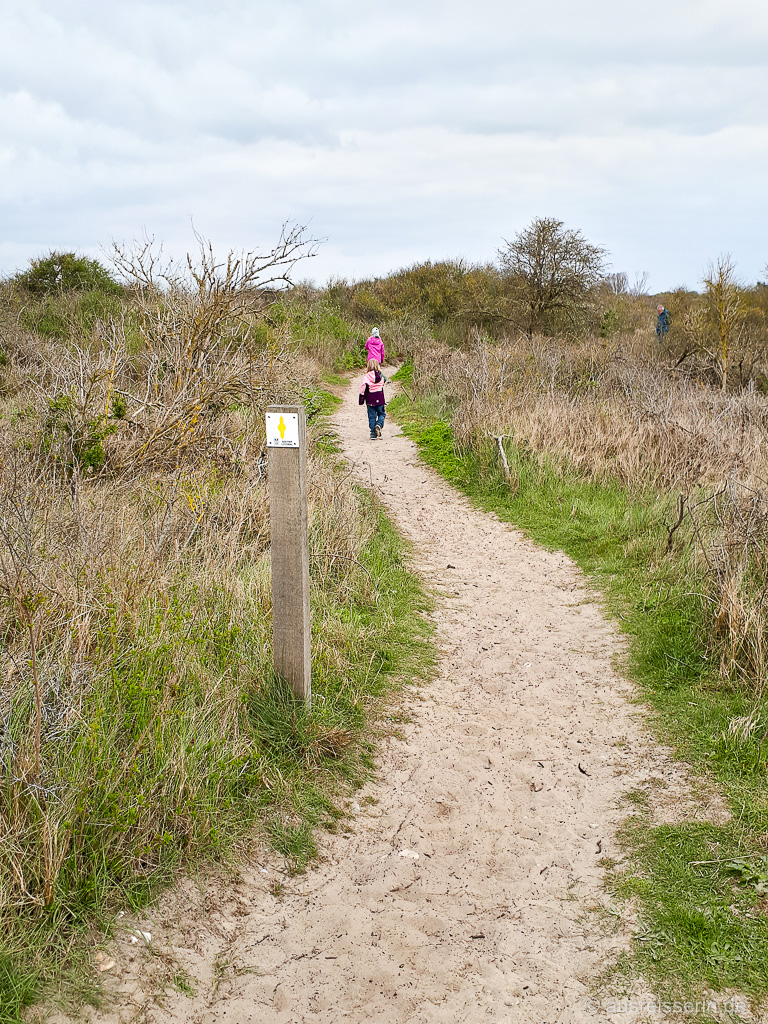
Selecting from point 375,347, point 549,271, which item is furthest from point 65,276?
point 549,271

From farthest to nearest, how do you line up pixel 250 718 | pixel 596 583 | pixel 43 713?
pixel 596 583, pixel 250 718, pixel 43 713

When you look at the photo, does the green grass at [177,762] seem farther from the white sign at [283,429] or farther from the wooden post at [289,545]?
the white sign at [283,429]

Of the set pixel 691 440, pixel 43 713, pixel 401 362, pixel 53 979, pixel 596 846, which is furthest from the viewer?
pixel 401 362

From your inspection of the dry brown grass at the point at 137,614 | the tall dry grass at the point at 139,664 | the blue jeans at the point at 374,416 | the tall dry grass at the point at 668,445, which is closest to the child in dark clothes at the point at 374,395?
the blue jeans at the point at 374,416

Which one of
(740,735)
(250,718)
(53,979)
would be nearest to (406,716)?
(250,718)

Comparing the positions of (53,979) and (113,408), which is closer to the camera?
(53,979)

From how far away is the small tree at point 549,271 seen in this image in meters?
21.2

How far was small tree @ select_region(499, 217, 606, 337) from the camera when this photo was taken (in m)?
21.2

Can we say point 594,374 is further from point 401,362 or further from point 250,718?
point 250,718

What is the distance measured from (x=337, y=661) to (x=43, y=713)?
1.90m

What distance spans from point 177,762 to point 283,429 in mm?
1684

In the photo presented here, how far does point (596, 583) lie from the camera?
6848mm

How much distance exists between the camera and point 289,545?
3.87 m

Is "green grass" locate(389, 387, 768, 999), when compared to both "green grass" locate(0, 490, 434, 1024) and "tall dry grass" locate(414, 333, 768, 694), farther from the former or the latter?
"green grass" locate(0, 490, 434, 1024)
